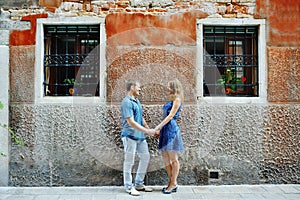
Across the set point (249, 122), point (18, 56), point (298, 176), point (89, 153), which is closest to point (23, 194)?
point (89, 153)

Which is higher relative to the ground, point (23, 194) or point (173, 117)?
point (173, 117)

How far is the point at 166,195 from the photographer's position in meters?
5.01

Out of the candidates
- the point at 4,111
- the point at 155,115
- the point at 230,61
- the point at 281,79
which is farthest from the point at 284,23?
the point at 4,111

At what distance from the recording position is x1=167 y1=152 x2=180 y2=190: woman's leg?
504cm

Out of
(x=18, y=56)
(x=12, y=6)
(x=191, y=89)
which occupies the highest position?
(x=12, y=6)

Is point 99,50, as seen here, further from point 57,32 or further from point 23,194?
point 23,194

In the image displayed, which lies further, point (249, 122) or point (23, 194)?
point (249, 122)

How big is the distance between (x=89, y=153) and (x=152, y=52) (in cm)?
184

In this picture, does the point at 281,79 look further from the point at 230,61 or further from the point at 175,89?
the point at 175,89

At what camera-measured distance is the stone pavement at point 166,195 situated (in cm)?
492

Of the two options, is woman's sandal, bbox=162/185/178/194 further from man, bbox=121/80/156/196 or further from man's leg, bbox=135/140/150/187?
man's leg, bbox=135/140/150/187

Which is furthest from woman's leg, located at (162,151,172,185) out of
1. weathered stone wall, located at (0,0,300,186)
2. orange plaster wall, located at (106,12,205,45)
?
orange plaster wall, located at (106,12,205,45)

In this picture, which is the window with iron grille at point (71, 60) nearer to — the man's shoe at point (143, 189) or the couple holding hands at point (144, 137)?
the couple holding hands at point (144, 137)

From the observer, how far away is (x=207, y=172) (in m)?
5.54
